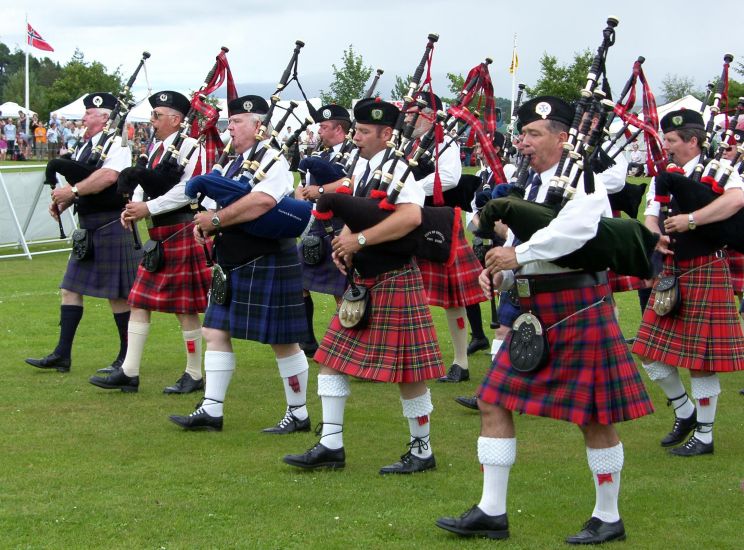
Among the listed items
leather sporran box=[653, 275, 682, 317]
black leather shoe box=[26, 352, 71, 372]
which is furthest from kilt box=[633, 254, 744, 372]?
black leather shoe box=[26, 352, 71, 372]

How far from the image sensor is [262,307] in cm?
561

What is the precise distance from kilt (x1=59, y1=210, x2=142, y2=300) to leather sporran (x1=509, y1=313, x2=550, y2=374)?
3796 mm

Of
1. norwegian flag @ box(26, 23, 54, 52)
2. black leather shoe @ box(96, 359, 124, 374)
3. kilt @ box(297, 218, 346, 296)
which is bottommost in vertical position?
black leather shoe @ box(96, 359, 124, 374)

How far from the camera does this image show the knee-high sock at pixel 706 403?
5348mm

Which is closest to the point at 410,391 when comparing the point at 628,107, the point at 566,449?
the point at 566,449

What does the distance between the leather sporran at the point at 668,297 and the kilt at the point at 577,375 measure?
1.52 m

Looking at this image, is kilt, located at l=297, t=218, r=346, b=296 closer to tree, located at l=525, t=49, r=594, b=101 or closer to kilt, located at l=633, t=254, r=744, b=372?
kilt, located at l=633, t=254, r=744, b=372

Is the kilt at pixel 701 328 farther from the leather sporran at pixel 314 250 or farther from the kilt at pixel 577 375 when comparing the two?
the leather sporran at pixel 314 250

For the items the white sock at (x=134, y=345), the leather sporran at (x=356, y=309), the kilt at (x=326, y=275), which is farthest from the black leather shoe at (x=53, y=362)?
the leather sporran at (x=356, y=309)

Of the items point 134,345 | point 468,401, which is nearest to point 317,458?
point 468,401

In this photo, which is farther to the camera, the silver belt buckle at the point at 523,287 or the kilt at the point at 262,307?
the kilt at the point at 262,307

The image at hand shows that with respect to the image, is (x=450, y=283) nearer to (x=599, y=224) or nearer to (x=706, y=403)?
(x=706, y=403)

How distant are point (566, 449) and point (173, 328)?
4584mm

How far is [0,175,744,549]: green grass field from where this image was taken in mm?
4117
